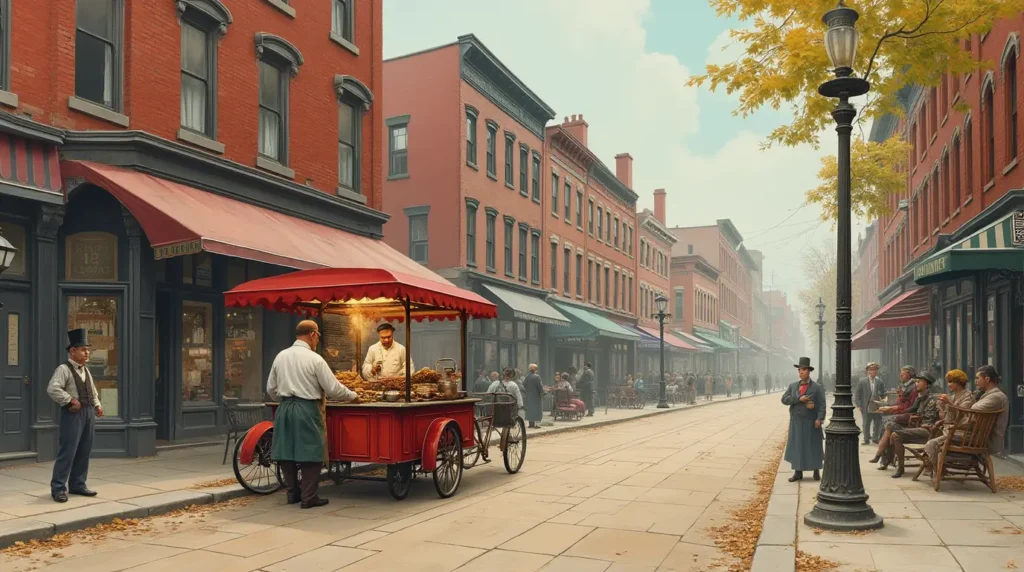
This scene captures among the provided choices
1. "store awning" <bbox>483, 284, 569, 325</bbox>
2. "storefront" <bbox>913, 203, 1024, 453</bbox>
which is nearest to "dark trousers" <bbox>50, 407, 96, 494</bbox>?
"storefront" <bbox>913, 203, 1024, 453</bbox>

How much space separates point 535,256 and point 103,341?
22048mm

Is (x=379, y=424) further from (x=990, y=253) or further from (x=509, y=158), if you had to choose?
(x=509, y=158)

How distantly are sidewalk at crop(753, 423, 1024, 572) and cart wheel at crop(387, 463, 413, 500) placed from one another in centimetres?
417

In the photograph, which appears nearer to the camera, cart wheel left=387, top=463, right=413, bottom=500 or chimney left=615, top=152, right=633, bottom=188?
cart wheel left=387, top=463, right=413, bottom=500

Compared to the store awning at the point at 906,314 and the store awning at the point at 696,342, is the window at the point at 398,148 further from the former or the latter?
the store awning at the point at 696,342

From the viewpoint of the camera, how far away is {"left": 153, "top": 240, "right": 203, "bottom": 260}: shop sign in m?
12.2

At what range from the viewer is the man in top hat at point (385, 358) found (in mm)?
11773

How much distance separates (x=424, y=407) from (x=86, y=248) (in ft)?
22.2

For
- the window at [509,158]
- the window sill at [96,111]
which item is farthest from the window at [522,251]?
the window sill at [96,111]

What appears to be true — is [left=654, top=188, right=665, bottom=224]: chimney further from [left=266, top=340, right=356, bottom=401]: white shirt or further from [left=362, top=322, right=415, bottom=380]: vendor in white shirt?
[left=266, top=340, right=356, bottom=401]: white shirt

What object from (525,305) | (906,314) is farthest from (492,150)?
(906,314)

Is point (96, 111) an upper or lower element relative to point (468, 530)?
upper

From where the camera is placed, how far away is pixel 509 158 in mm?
32156

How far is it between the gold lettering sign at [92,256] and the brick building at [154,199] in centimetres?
3
